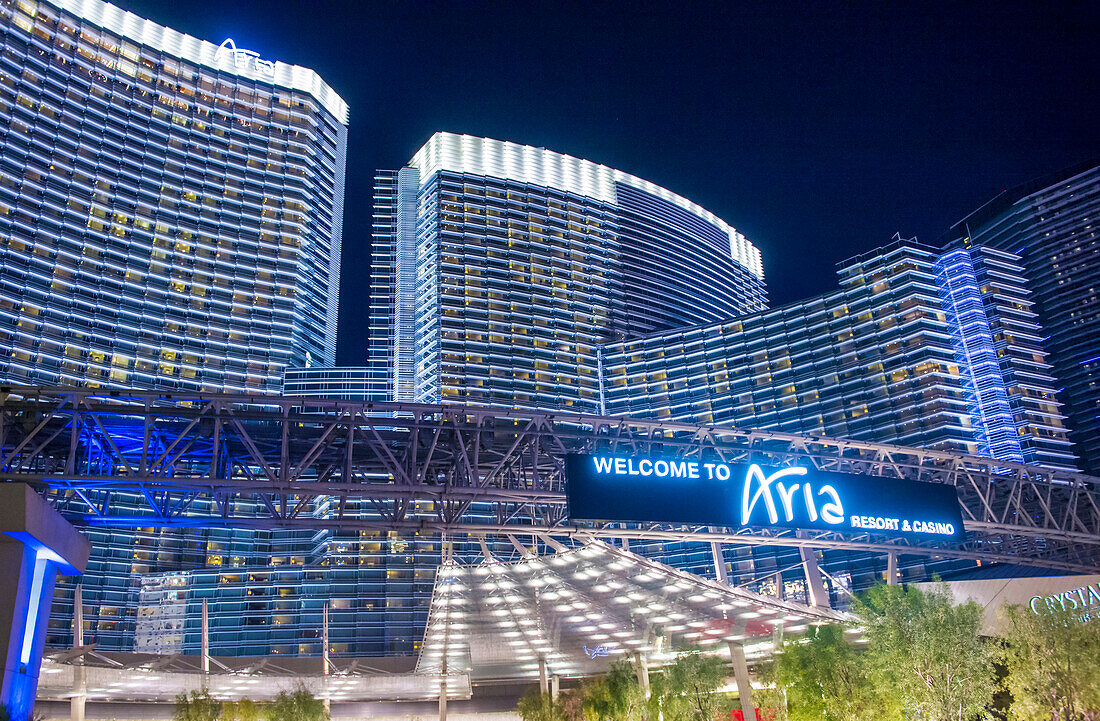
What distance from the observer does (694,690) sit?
40281 millimetres

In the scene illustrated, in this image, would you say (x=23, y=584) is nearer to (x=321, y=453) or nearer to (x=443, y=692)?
(x=321, y=453)

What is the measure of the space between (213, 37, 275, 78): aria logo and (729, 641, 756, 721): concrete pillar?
130 metres

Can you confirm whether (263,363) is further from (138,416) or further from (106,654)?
(138,416)

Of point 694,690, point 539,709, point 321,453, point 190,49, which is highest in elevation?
point 190,49

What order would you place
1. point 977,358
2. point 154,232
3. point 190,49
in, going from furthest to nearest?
point 190,49, point 154,232, point 977,358

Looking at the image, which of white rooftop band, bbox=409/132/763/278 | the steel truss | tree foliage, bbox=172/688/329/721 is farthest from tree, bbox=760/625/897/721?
white rooftop band, bbox=409/132/763/278

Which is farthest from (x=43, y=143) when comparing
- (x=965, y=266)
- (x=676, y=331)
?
(x=965, y=266)

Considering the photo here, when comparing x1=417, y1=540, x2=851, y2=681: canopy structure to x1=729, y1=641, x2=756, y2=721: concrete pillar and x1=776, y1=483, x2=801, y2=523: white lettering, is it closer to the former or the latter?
x1=729, y1=641, x2=756, y2=721: concrete pillar

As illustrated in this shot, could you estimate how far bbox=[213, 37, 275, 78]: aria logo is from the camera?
14038 centimetres

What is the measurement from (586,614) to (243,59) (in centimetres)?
Result: 12896

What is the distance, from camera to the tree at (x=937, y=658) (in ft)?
89.5

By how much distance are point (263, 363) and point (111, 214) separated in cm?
2854

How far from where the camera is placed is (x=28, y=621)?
24844 mm

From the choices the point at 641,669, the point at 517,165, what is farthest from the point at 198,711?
the point at 517,165
